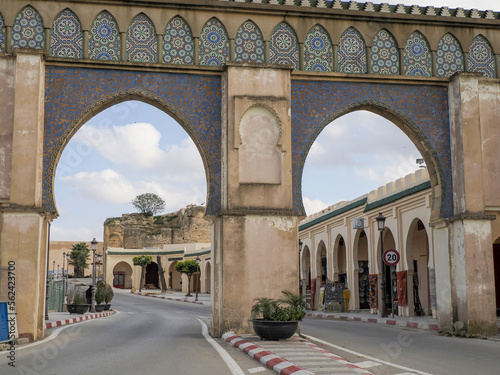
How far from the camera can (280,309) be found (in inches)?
451

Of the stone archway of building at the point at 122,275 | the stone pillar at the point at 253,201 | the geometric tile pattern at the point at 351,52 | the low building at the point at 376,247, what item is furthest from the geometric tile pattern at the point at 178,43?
the stone archway of building at the point at 122,275

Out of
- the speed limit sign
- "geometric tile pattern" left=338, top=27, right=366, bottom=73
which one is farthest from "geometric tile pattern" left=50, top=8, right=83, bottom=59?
the speed limit sign

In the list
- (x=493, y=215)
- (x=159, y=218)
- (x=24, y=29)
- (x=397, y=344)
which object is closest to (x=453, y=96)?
(x=493, y=215)

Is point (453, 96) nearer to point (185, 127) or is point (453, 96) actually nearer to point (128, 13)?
point (185, 127)

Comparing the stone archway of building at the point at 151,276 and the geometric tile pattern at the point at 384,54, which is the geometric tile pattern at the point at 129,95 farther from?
the stone archway of building at the point at 151,276

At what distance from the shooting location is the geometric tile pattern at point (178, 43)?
521 inches

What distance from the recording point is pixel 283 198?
510 inches

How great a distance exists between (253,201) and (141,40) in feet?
13.6

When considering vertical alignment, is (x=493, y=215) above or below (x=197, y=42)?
below

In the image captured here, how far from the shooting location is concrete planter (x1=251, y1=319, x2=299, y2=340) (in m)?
11.2

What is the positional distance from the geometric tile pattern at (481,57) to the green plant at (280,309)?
6.80 m

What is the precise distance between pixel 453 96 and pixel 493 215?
9.17 feet

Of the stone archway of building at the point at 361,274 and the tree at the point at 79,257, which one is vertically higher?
the tree at the point at 79,257

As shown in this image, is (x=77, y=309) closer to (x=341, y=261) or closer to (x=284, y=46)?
(x=341, y=261)
